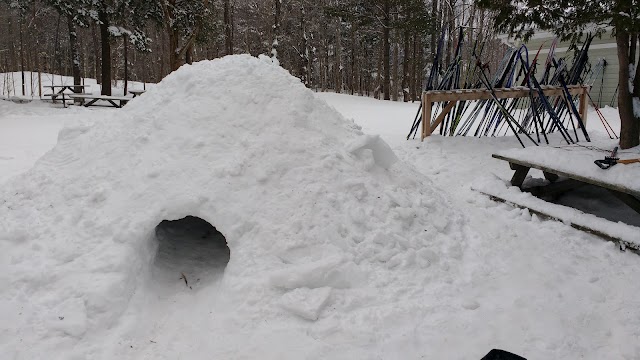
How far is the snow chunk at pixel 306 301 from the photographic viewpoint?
9.86 ft

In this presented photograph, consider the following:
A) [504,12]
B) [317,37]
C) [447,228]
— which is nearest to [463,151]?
[504,12]

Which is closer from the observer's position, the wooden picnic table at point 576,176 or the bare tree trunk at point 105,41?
the wooden picnic table at point 576,176

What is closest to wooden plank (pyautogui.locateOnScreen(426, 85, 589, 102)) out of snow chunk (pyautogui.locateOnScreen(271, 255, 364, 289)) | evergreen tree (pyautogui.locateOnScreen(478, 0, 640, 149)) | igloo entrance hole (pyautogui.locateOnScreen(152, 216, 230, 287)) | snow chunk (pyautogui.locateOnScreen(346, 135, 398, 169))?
evergreen tree (pyautogui.locateOnScreen(478, 0, 640, 149))

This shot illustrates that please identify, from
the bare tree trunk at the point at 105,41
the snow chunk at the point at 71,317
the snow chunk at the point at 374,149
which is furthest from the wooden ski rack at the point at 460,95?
the bare tree trunk at the point at 105,41

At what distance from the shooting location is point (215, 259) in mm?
4121

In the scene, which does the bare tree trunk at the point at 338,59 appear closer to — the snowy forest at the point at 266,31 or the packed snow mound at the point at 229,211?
the snowy forest at the point at 266,31

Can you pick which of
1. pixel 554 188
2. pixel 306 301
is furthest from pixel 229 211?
pixel 554 188

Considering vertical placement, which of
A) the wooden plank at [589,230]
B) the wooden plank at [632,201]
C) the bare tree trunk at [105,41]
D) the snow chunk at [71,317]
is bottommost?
the snow chunk at [71,317]

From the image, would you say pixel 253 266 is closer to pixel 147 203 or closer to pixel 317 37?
pixel 147 203

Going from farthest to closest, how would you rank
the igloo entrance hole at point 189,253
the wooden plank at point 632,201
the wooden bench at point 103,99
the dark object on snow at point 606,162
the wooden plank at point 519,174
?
the wooden bench at point 103,99 → the wooden plank at point 519,174 → the dark object on snow at point 606,162 → the wooden plank at point 632,201 → the igloo entrance hole at point 189,253

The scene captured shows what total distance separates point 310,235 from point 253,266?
0.54 m

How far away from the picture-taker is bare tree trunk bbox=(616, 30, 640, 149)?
6270 millimetres

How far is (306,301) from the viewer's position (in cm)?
308

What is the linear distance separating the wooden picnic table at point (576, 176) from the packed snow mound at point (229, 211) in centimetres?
126
